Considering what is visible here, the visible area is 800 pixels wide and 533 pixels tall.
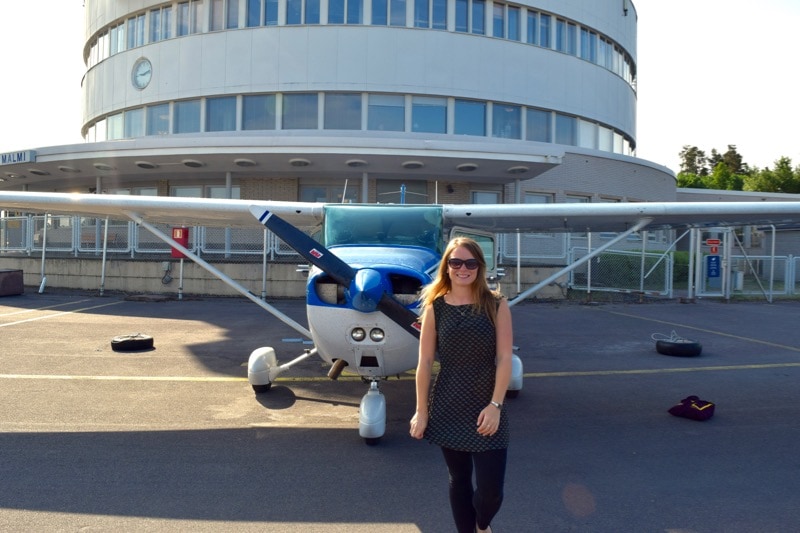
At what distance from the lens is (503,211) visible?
6.89 metres

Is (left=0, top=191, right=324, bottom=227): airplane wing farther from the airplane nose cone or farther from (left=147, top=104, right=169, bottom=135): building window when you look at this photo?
(left=147, top=104, right=169, bottom=135): building window

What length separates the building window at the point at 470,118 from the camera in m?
22.3

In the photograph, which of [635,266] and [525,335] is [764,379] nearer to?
[525,335]

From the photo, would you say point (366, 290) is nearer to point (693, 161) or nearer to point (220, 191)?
point (220, 191)

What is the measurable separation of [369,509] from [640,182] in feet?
81.4

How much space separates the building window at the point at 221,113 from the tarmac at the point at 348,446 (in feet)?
47.4

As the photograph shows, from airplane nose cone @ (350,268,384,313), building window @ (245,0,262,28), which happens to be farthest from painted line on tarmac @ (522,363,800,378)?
building window @ (245,0,262,28)

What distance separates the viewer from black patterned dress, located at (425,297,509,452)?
287 centimetres

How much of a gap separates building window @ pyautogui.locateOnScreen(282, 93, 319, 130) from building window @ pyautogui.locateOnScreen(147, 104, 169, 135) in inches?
211

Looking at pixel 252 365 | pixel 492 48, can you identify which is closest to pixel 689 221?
pixel 252 365

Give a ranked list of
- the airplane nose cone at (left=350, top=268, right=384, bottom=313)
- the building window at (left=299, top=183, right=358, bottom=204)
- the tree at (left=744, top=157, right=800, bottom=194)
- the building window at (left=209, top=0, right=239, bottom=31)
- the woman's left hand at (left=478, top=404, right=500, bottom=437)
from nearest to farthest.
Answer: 1. the woman's left hand at (left=478, top=404, right=500, bottom=437)
2. the airplane nose cone at (left=350, top=268, right=384, bottom=313)
3. the building window at (left=299, top=183, right=358, bottom=204)
4. the building window at (left=209, top=0, right=239, bottom=31)
5. the tree at (left=744, top=157, right=800, bottom=194)

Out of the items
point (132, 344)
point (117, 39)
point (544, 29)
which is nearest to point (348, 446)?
point (132, 344)

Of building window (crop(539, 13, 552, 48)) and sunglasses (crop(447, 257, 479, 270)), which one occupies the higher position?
building window (crop(539, 13, 552, 48))

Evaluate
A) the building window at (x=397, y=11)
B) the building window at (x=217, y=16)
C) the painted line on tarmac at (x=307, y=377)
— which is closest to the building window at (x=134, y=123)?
the building window at (x=217, y=16)
